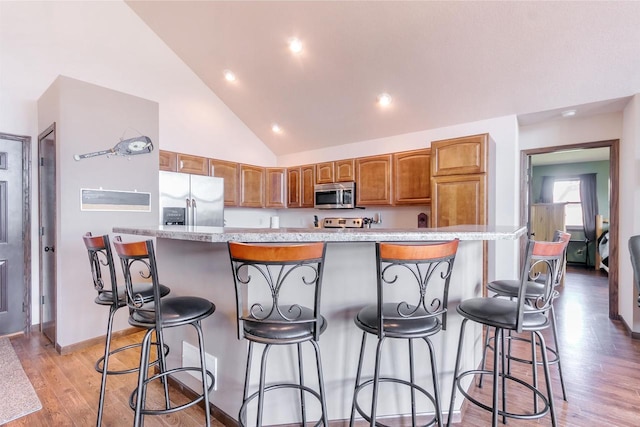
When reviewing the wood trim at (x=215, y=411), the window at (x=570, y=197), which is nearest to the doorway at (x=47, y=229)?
the wood trim at (x=215, y=411)

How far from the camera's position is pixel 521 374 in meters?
2.40

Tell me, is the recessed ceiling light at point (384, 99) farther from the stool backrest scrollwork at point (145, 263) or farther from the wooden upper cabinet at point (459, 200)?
the stool backrest scrollwork at point (145, 263)

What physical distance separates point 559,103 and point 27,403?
529cm

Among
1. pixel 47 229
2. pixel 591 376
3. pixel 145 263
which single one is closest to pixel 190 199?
pixel 47 229

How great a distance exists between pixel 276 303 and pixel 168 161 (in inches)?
143

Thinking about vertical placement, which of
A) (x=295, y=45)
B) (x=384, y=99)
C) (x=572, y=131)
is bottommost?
(x=572, y=131)

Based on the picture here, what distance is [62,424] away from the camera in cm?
184

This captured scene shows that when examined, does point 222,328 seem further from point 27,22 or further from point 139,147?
point 27,22

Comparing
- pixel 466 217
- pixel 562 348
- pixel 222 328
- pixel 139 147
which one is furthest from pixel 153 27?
pixel 562 348

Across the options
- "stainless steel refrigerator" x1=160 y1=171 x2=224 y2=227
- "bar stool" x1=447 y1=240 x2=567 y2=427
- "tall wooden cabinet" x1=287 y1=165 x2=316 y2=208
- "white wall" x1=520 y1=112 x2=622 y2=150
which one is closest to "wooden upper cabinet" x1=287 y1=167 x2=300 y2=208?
"tall wooden cabinet" x1=287 y1=165 x2=316 y2=208

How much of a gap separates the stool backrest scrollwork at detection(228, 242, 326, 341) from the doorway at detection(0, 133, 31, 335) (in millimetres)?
3141

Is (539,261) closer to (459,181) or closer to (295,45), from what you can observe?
(459,181)

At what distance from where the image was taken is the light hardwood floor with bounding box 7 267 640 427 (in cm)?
188

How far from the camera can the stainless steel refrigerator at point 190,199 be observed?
381 centimetres
